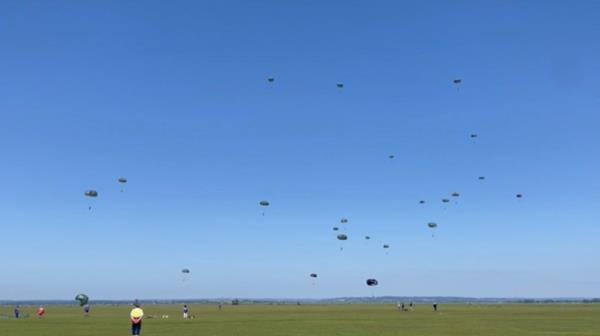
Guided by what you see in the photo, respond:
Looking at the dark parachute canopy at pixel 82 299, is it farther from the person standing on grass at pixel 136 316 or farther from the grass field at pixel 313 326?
the person standing on grass at pixel 136 316

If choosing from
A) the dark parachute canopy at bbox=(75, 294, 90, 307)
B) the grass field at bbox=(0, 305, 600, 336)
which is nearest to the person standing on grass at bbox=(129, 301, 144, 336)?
the grass field at bbox=(0, 305, 600, 336)

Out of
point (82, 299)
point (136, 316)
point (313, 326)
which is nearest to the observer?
point (136, 316)

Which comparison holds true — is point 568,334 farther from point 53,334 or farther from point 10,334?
point 10,334

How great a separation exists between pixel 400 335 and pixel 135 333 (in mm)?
16960

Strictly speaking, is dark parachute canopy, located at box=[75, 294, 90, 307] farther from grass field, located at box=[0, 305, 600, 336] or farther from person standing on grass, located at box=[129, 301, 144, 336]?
person standing on grass, located at box=[129, 301, 144, 336]

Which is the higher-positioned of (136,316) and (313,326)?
(136,316)

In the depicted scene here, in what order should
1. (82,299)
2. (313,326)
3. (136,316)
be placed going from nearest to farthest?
(136,316) → (313,326) → (82,299)

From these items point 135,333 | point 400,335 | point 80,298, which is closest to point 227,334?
point 135,333

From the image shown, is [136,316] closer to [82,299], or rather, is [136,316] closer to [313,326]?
[313,326]

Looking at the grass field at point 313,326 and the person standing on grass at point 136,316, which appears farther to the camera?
the grass field at point 313,326

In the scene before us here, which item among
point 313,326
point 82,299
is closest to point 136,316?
point 313,326

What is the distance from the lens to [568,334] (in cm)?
4125

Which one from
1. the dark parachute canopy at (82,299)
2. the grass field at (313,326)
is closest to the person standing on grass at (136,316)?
the grass field at (313,326)

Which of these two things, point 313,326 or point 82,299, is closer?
point 313,326
